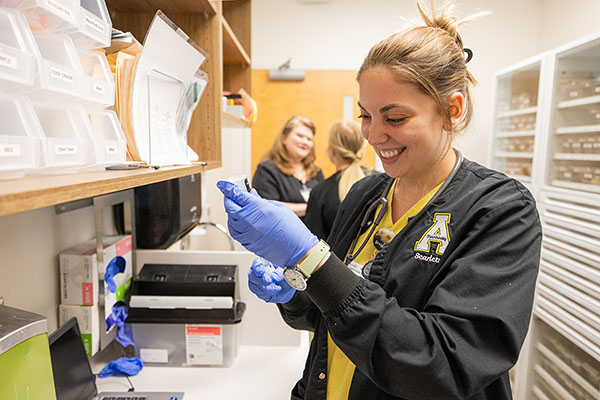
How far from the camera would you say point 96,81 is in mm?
701

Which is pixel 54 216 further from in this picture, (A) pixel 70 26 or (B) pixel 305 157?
(B) pixel 305 157

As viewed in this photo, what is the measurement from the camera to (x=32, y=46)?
53 cm

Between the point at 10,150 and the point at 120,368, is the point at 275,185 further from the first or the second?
the point at 10,150

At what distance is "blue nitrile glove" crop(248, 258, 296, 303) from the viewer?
42.5 inches

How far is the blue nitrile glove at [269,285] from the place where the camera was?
1079mm

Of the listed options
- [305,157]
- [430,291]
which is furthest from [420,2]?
[305,157]

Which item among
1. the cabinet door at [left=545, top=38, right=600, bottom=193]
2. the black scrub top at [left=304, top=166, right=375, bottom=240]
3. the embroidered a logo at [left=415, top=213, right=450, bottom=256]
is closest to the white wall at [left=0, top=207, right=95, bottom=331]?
the embroidered a logo at [left=415, top=213, right=450, bottom=256]

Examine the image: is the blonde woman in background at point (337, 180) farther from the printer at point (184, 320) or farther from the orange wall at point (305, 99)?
the orange wall at point (305, 99)

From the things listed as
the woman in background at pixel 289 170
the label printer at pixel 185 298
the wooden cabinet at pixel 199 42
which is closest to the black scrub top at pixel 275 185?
the woman in background at pixel 289 170

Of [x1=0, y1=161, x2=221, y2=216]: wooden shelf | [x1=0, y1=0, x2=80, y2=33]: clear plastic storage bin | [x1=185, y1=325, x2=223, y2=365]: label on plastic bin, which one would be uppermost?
[x1=0, y1=0, x2=80, y2=33]: clear plastic storage bin

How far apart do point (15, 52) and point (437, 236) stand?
776 millimetres

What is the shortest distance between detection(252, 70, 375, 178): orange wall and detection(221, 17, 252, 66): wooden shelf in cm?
168

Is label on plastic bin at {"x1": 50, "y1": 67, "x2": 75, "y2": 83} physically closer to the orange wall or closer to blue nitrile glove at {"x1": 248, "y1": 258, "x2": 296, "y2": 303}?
blue nitrile glove at {"x1": 248, "y1": 258, "x2": 296, "y2": 303}

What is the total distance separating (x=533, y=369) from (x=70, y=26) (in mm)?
3061
